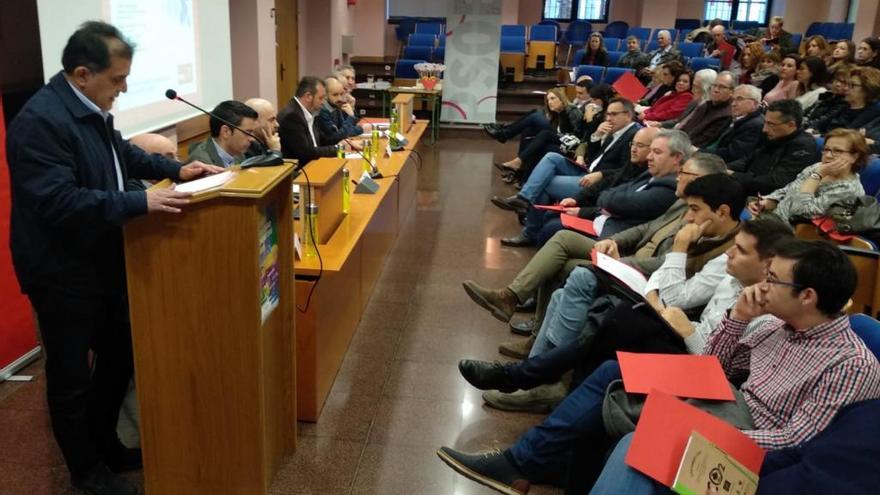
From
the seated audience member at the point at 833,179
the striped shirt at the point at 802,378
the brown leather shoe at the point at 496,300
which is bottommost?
A: the brown leather shoe at the point at 496,300

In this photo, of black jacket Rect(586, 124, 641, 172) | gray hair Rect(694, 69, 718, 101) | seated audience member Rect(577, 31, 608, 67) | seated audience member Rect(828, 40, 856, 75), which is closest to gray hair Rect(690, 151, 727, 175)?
black jacket Rect(586, 124, 641, 172)

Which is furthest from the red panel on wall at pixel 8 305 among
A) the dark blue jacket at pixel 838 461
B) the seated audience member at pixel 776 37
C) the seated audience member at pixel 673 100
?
the seated audience member at pixel 776 37

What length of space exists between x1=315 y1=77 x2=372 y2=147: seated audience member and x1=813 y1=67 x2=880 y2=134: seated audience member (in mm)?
3373

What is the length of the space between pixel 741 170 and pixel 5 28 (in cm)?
406

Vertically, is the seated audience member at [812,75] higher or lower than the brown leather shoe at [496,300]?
higher

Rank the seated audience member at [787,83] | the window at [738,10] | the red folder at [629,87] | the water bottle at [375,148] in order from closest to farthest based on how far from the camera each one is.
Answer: the water bottle at [375,148]
the seated audience member at [787,83]
the red folder at [629,87]
the window at [738,10]

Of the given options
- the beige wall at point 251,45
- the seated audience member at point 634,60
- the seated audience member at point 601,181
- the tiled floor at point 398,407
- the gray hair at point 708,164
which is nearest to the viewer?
the tiled floor at point 398,407

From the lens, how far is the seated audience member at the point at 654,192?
137 inches

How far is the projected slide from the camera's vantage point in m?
4.04

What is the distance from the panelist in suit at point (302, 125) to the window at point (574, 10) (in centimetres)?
1128

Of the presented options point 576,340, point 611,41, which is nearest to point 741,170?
point 576,340

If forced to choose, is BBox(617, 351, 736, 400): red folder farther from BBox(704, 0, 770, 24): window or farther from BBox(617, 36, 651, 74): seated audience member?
BBox(704, 0, 770, 24): window

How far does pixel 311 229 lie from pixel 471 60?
7959 mm

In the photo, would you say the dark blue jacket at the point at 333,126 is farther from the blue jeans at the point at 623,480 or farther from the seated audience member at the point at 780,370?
the blue jeans at the point at 623,480
